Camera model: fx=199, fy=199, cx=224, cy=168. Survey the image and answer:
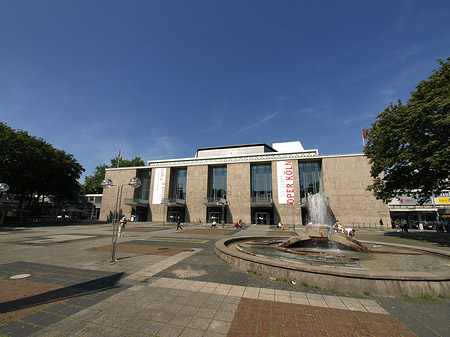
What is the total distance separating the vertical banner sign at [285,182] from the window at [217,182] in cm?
1189

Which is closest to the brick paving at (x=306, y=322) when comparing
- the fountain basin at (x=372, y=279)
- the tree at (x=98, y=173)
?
the fountain basin at (x=372, y=279)

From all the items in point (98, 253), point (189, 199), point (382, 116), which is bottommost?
point (98, 253)

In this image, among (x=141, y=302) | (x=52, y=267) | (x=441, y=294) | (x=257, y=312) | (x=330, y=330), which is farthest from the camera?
(x=52, y=267)

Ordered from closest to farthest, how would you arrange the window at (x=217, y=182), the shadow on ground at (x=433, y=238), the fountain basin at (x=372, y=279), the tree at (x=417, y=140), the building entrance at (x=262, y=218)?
the fountain basin at (x=372, y=279)
the tree at (x=417, y=140)
the shadow on ground at (x=433, y=238)
the building entrance at (x=262, y=218)
the window at (x=217, y=182)

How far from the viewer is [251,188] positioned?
42719 millimetres

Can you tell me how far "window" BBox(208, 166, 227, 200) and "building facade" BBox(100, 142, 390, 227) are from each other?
0.73 ft

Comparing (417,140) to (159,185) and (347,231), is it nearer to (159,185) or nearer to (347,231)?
(347,231)

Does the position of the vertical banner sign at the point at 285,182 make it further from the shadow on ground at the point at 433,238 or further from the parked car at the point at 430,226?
the parked car at the point at 430,226

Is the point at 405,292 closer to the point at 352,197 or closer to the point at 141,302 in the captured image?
the point at 141,302

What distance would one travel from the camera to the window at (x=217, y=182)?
146 feet

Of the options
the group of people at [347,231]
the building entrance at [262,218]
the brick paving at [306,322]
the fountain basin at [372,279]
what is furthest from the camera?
the building entrance at [262,218]

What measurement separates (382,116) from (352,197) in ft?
69.9

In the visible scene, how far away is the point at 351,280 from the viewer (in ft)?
17.1

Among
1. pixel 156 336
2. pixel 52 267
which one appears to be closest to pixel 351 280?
pixel 156 336
